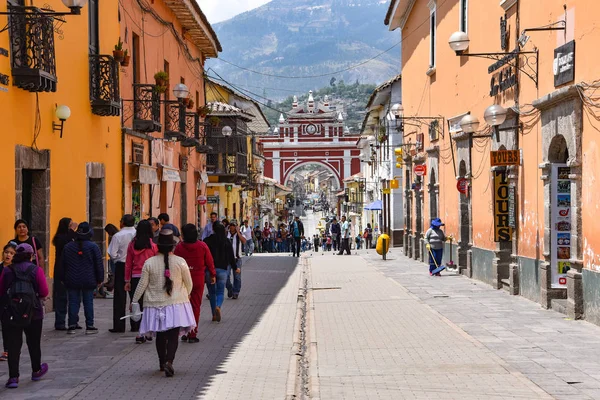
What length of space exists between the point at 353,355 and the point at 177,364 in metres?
2.00

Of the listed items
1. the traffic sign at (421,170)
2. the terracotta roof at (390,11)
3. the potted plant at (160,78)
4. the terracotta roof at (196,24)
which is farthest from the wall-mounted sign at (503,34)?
the terracotta roof at (390,11)

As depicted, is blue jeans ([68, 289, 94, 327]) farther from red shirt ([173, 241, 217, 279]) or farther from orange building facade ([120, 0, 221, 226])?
orange building facade ([120, 0, 221, 226])

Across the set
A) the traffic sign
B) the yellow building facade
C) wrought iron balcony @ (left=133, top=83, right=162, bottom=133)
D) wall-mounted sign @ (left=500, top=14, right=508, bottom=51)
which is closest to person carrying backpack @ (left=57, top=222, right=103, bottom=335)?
the yellow building facade

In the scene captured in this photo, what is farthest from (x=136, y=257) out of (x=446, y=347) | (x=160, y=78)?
(x=160, y=78)

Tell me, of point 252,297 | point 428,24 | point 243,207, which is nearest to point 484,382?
point 252,297

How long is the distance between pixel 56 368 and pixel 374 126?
47119 mm

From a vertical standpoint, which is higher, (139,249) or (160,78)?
(160,78)

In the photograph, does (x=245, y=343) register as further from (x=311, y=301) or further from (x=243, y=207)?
A: (x=243, y=207)

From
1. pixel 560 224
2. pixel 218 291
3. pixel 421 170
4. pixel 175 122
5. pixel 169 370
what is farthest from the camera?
pixel 421 170

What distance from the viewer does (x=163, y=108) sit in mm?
26172

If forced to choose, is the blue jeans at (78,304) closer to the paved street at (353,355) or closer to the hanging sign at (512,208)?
the paved street at (353,355)

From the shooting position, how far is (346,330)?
45.0 ft

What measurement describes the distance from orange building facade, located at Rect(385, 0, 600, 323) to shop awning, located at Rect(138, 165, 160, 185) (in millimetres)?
7245

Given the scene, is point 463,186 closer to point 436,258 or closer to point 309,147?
point 436,258
